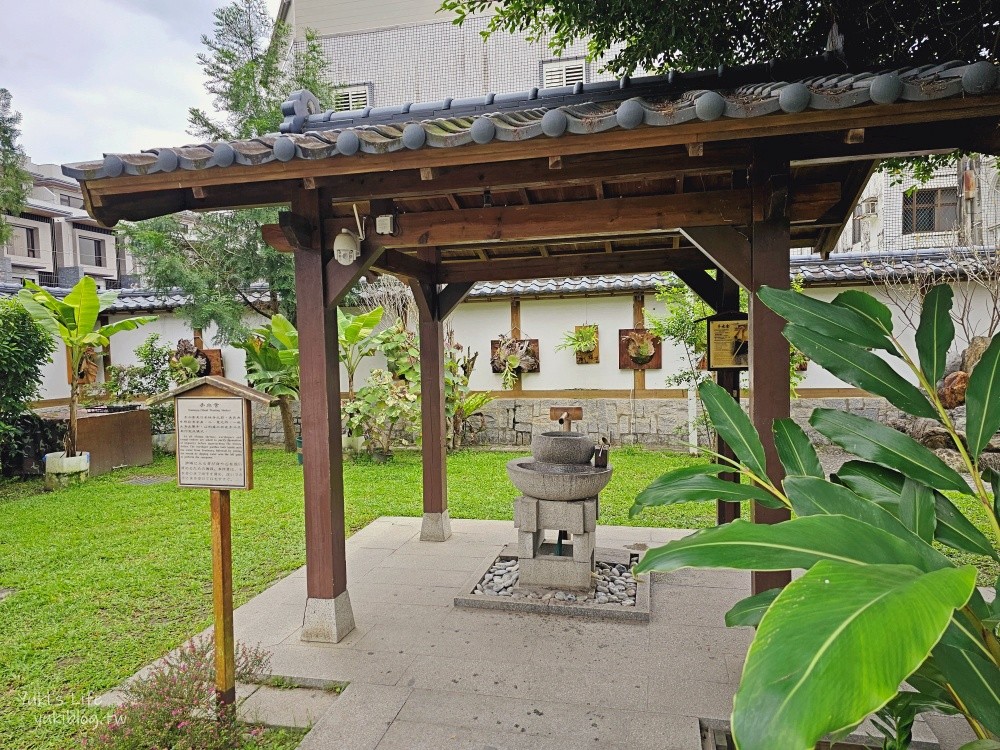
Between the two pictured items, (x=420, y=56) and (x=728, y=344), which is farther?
(x=420, y=56)

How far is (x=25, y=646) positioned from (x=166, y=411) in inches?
325

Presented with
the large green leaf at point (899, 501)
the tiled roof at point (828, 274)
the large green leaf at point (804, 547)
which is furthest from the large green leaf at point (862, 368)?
the tiled roof at point (828, 274)

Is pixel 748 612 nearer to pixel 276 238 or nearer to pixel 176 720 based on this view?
pixel 176 720

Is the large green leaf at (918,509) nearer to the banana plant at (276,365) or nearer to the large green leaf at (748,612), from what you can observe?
the large green leaf at (748,612)

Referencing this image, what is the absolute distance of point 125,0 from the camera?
15.2 metres

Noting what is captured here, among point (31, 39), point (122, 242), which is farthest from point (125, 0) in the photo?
point (122, 242)

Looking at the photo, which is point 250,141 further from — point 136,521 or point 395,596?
point 136,521

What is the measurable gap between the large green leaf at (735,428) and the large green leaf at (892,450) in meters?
0.18

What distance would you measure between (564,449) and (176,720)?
298 cm

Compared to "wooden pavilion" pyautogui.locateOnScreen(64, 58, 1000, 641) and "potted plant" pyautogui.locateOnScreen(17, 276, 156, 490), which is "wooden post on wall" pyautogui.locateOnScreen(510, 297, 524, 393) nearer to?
Answer: "potted plant" pyautogui.locateOnScreen(17, 276, 156, 490)

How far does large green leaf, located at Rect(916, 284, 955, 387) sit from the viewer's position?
1.64 metres

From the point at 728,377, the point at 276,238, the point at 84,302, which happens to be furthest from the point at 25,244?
the point at 728,377

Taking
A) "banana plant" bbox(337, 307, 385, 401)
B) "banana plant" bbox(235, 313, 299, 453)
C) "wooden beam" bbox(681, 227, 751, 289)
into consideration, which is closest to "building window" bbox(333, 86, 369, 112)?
"banana plant" bbox(337, 307, 385, 401)

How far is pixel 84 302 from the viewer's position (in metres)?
8.91
